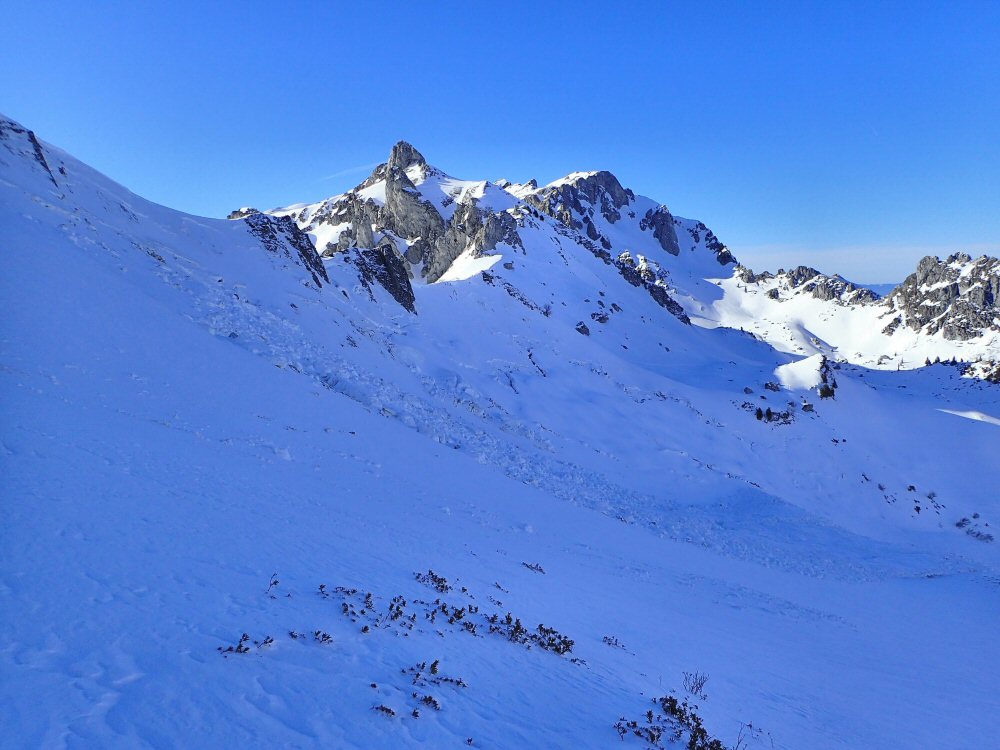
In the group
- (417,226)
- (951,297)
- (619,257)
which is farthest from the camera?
(951,297)

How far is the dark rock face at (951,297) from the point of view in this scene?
115500mm

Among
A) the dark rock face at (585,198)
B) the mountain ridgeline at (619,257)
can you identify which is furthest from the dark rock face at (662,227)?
the dark rock face at (585,198)

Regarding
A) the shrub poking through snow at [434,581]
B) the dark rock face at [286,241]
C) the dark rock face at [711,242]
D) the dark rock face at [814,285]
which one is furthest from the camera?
the dark rock face at [711,242]

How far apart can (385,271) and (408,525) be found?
1372 inches

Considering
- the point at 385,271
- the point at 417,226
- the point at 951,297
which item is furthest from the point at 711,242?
the point at 385,271

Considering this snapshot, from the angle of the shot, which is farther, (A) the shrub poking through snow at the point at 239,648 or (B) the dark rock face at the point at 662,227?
(B) the dark rock face at the point at 662,227

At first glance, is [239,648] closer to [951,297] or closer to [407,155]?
[407,155]

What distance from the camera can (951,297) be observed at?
125 meters

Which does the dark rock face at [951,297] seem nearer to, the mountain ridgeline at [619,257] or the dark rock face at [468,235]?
the mountain ridgeline at [619,257]

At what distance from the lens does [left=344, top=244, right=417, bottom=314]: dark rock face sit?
44.9 m

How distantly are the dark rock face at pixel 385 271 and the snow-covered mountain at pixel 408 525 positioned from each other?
1.61 ft

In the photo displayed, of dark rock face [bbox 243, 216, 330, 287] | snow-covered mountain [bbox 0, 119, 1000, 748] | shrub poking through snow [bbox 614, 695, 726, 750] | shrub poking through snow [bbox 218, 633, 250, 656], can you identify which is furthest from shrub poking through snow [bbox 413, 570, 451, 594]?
dark rock face [bbox 243, 216, 330, 287]

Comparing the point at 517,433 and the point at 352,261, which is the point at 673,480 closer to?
the point at 517,433

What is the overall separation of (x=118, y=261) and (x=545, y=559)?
952 inches
